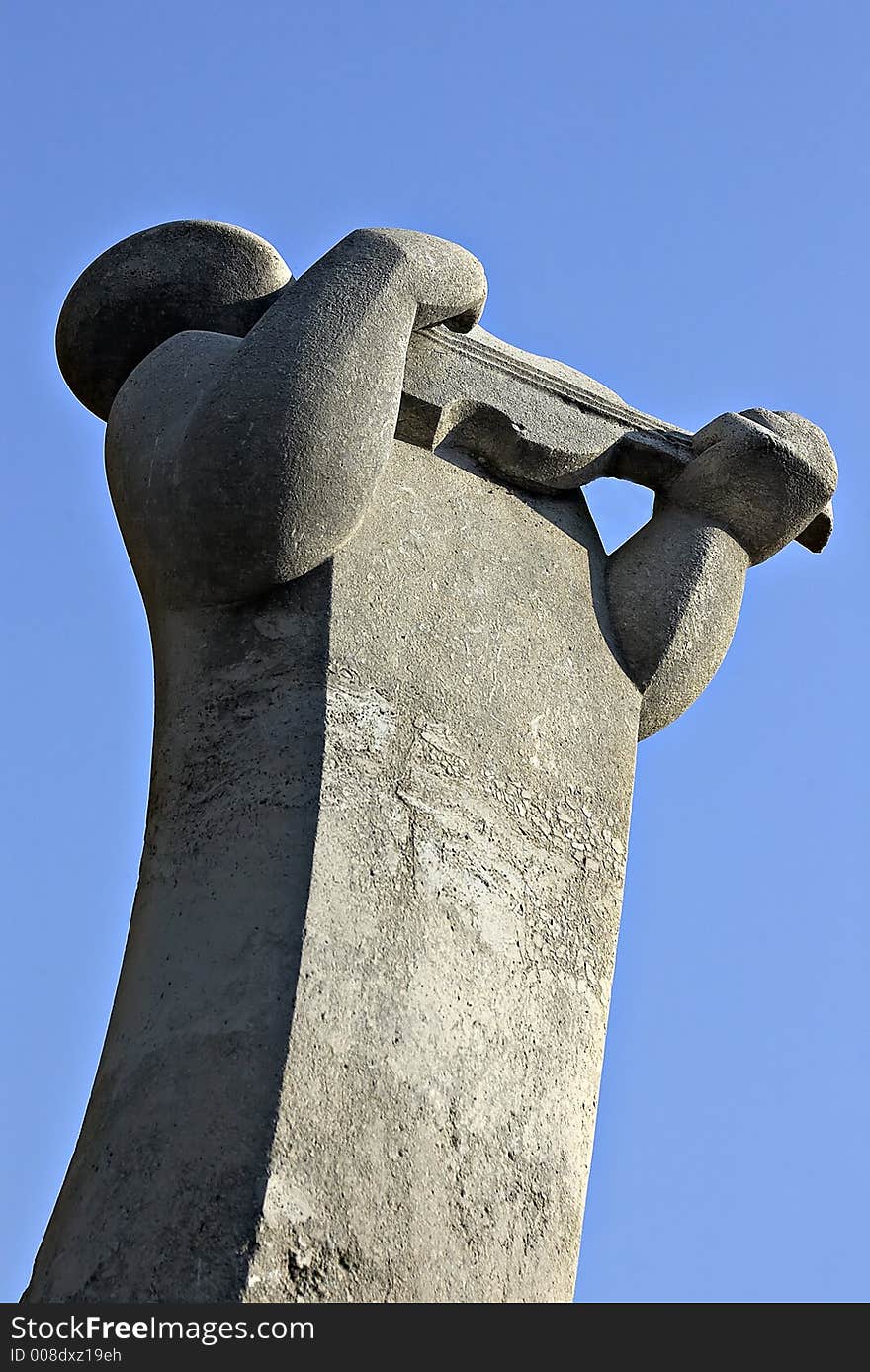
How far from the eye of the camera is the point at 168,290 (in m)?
5.10

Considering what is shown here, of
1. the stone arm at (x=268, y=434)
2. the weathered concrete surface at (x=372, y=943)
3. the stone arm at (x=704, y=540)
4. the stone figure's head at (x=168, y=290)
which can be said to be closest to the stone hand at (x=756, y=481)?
the stone arm at (x=704, y=540)

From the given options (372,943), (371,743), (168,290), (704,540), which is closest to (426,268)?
(168,290)

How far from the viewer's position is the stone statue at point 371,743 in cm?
383

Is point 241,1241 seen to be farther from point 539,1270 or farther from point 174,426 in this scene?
point 174,426

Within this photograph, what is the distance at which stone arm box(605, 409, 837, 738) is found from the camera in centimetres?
508

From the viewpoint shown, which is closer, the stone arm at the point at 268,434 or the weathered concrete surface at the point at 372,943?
the weathered concrete surface at the point at 372,943

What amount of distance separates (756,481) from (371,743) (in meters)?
1.53

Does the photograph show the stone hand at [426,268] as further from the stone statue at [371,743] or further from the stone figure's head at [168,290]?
the stone figure's head at [168,290]

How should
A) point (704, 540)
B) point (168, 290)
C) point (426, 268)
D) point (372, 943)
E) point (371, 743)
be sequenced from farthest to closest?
point (704, 540)
point (168, 290)
point (426, 268)
point (371, 743)
point (372, 943)

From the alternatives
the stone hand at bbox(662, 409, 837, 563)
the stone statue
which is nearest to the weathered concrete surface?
the stone statue

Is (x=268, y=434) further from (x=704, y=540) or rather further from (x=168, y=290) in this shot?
(x=704, y=540)

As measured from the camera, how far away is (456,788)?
14.5 ft

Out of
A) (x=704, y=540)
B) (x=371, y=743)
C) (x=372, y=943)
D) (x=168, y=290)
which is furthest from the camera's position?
(x=704, y=540)

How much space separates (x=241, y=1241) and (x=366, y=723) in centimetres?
117
